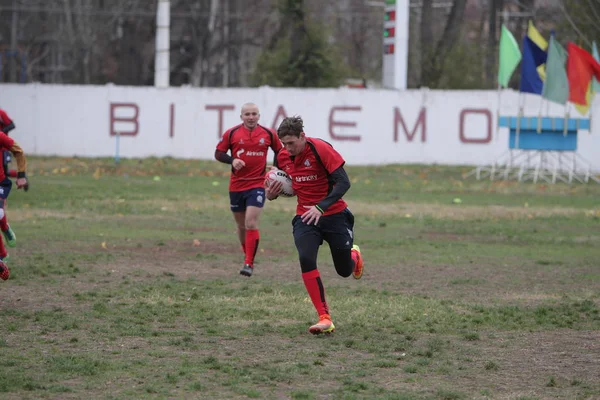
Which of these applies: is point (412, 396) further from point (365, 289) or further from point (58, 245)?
point (58, 245)

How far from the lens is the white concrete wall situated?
111 ft

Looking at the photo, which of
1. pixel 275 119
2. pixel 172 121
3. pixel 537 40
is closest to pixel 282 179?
pixel 537 40

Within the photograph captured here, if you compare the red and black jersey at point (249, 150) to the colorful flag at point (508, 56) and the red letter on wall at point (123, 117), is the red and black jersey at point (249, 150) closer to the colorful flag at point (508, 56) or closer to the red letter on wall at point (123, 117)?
the colorful flag at point (508, 56)

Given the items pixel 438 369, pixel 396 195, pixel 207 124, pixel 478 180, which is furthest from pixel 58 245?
pixel 207 124

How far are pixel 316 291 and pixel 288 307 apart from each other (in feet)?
4.66

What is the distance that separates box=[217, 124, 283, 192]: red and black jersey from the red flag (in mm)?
16375

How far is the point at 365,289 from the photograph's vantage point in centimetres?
1252

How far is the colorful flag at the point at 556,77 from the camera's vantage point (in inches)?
1118

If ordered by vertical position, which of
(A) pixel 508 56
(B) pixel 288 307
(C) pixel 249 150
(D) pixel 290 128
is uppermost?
(A) pixel 508 56

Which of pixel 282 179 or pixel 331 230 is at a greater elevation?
pixel 282 179

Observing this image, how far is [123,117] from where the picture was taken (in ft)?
116

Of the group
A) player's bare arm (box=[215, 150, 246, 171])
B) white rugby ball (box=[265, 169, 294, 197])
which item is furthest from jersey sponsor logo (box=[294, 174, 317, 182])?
player's bare arm (box=[215, 150, 246, 171])

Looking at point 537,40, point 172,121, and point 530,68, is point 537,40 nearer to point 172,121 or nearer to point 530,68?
point 530,68

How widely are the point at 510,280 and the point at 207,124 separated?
884 inches
